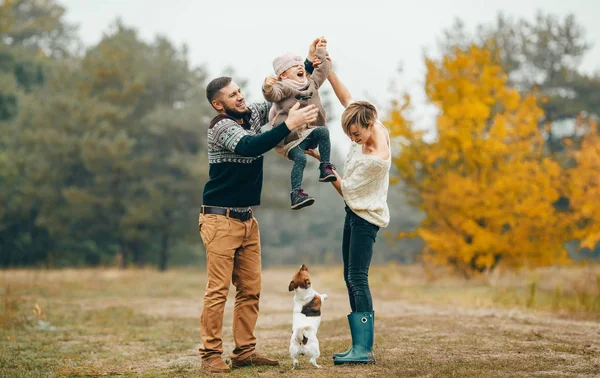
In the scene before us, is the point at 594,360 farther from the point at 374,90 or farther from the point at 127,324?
the point at 374,90

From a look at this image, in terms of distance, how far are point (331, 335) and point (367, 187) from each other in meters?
2.84

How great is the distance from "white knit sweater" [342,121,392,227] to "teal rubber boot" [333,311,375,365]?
2.36ft

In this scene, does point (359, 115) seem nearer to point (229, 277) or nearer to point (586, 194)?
point (229, 277)

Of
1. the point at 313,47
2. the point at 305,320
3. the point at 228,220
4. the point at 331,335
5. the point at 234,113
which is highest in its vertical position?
the point at 313,47

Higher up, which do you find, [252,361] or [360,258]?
[360,258]

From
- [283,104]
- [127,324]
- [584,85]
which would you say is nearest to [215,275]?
[283,104]

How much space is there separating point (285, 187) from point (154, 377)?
29.0 m

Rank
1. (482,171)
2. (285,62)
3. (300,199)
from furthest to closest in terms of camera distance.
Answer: (482,171), (285,62), (300,199)

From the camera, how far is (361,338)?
5.32 meters

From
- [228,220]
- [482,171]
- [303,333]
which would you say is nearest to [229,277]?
[228,220]

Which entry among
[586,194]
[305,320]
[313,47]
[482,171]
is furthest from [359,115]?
[586,194]

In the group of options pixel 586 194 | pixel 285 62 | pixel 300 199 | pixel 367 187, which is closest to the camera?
pixel 300 199

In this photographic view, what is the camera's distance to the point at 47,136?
30.7 m

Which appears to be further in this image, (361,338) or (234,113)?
(234,113)
